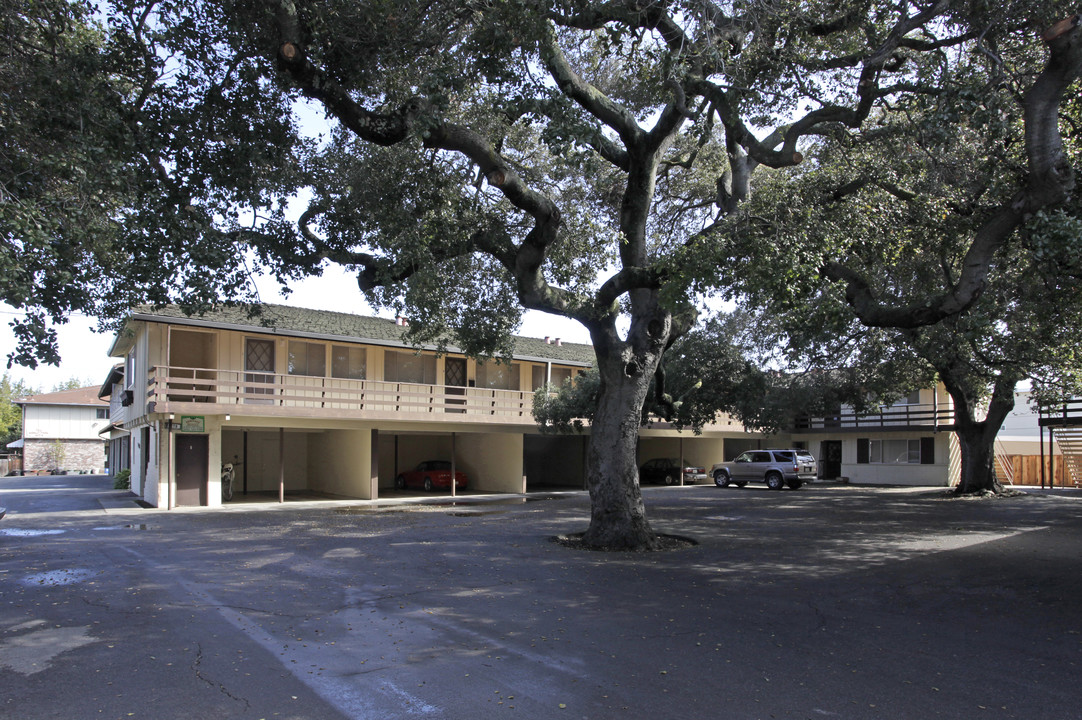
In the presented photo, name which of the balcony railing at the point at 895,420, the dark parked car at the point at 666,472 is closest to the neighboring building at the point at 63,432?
the dark parked car at the point at 666,472

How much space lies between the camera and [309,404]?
23969 millimetres

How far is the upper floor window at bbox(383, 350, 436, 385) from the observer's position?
1056 inches

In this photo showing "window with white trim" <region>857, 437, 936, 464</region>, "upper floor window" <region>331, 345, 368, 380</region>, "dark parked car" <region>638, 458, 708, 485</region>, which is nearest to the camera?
"upper floor window" <region>331, 345, 368, 380</region>

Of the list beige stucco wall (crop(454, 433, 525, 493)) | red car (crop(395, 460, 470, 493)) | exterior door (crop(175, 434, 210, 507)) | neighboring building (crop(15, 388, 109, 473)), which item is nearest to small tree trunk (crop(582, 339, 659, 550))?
exterior door (crop(175, 434, 210, 507))

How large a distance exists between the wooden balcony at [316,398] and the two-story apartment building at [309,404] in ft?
0.17

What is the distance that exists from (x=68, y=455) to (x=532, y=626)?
2332 inches

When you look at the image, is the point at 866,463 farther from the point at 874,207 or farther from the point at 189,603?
the point at 189,603

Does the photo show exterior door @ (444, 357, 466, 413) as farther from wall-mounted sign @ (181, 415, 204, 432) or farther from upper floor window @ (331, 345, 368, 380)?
wall-mounted sign @ (181, 415, 204, 432)

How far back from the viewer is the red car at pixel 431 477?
28.0 metres

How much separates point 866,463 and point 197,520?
31385 millimetres

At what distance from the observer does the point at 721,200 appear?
14484 mm

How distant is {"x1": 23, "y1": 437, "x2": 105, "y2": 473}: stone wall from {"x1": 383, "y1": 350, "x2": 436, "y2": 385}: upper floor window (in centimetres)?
4076

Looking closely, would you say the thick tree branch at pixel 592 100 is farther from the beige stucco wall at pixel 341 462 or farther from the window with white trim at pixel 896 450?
the window with white trim at pixel 896 450

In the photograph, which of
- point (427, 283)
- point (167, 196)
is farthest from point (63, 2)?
point (427, 283)
